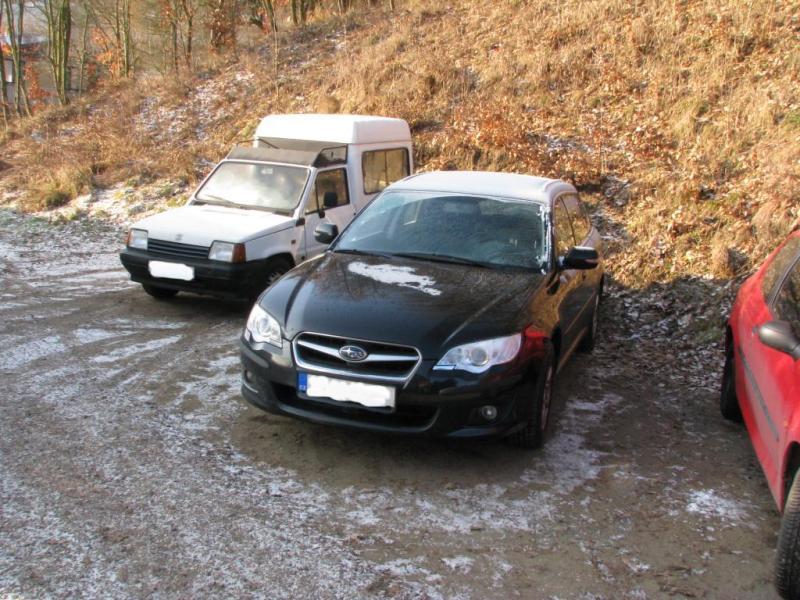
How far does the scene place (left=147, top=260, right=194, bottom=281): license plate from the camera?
760 cm

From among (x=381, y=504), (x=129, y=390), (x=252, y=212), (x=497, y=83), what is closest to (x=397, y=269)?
(x=381, y=504)

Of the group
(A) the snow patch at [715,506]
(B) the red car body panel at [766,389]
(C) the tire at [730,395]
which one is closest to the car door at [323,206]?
(C) the tire at [730,395]

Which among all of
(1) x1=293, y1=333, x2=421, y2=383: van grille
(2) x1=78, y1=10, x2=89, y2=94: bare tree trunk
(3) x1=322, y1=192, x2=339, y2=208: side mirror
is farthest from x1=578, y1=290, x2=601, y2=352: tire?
(2) x1=78, y1=10, x2=89, y2=94: bare tree trunk

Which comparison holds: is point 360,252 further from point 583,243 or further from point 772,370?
point 772,370

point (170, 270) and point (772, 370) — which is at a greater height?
point (772, 370)

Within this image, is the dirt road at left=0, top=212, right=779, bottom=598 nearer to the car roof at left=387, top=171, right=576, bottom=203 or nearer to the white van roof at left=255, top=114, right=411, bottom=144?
the car roof at left=387, top=171, right=576, bottom=203

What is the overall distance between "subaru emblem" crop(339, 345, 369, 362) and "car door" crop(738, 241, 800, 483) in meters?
2.16

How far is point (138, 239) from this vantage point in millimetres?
7883

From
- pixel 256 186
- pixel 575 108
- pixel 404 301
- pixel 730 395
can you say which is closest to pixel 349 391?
pixel 404 301

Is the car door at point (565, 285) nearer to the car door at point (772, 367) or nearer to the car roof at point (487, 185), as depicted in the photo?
the car roof at point (487, 185)

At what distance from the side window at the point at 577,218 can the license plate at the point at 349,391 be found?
9.67ft

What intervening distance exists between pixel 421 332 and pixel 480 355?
360 mm

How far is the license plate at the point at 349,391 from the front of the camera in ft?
14.1

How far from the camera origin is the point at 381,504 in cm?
411
